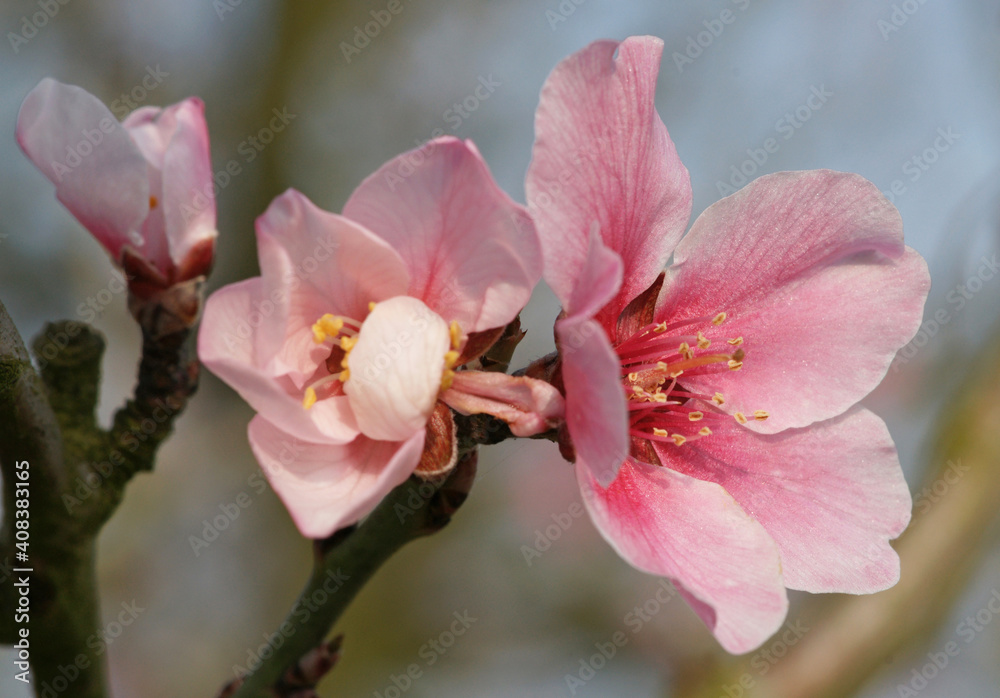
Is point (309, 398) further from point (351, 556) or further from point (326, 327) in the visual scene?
point (351, 556)

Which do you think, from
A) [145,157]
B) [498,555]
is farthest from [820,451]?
[498,555]

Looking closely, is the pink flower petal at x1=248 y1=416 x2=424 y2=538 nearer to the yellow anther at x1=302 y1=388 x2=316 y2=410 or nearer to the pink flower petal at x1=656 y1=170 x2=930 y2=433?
the yellow anther at x1=302 y1=388 x2=316 y2=410

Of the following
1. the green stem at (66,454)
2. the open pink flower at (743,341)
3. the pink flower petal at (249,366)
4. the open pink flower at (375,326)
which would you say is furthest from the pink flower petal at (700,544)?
the green stem at (66,454)

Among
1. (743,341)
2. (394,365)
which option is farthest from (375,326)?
(743,341)

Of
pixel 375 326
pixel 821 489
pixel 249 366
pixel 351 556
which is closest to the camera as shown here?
pixel 249 366

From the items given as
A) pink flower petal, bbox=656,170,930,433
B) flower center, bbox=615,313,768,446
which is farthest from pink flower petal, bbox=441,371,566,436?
pink flower petal, bbox=656,170,930,433

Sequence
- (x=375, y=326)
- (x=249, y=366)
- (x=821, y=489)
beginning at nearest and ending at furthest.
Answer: (x=249, y=366) → (x=375, y=326) → (x=821, y=489)
